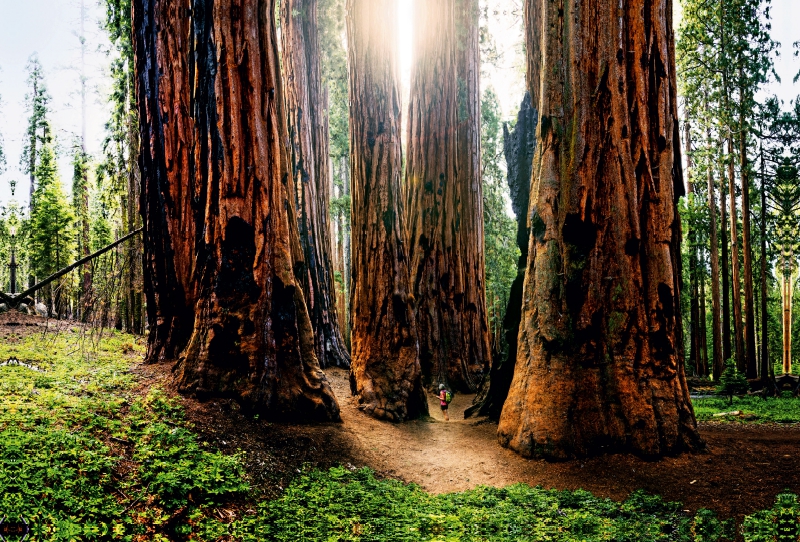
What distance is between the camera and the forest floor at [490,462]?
3.72 metres

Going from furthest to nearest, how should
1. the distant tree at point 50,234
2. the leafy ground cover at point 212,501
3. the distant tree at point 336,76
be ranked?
1. the distant tree at point 50,234
2. the distant tree at point 336,76
3. the leafy ground cover at point 212,501

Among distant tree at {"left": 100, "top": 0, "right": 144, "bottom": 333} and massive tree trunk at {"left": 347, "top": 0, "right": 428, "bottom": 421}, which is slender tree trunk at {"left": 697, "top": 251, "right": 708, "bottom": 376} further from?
distant tree at {"left": 100, "top": 0, "right": 144, "bottom": 333}

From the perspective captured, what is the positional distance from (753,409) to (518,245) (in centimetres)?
604

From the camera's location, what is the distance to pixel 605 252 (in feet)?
16.0

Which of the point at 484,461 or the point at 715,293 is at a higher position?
the point at 715,293

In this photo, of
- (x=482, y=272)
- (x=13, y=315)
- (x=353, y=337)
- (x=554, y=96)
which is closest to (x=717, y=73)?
(x=482, y=272)

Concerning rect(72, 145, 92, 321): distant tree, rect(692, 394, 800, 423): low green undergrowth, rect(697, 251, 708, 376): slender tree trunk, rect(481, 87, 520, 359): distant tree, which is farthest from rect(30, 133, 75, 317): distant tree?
rect(697, 251, 708, 376): slender tree trunk

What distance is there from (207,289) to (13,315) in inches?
416

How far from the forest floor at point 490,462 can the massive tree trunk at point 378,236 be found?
45.1 inches

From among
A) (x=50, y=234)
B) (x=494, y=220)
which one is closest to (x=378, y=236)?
(x=494, y=220)

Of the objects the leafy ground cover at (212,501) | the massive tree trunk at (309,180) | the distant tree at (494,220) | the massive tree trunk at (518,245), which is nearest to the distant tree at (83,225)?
the leafy ground cover at (212,501)

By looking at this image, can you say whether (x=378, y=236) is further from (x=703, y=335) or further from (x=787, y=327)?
(x=787, y=327)

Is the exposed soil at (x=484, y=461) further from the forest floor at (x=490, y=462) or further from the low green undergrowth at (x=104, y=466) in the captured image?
the low green undergrowth at (x=104, y=466)

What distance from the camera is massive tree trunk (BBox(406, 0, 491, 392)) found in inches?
395
